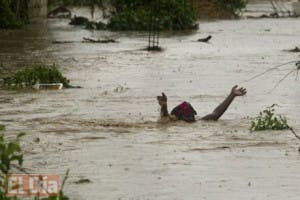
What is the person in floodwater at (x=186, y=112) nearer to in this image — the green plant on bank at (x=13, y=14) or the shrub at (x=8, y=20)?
the green plant on bank at (x=13, y=14)

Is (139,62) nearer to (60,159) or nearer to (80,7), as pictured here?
(60,159)

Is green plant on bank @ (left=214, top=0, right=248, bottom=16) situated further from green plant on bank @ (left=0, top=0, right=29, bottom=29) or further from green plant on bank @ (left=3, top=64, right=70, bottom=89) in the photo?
green plant on bank @ (left=3, top=64, right=70, bottom=89)

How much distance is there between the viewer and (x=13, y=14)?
3612 cm

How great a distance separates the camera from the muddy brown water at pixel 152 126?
1002 centimetres

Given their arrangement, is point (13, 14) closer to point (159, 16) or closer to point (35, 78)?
point (159, 16)

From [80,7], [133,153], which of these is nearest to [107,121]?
[133,153]

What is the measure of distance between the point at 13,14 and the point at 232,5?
50.3 feet

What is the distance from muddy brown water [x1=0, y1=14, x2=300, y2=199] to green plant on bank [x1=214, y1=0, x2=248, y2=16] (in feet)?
63.5

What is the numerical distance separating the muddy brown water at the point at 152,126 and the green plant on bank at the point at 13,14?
6003 millimetres

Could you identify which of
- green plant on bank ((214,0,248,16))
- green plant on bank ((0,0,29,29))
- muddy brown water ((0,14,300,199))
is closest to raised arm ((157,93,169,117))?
muddy brown water ((0,14,300,199))

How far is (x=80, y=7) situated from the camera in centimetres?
5553

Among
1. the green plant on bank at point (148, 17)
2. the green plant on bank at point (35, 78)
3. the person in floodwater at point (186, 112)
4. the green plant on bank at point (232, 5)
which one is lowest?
the green plant on bank at point (232, 5)

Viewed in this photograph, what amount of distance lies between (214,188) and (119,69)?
1340 cm

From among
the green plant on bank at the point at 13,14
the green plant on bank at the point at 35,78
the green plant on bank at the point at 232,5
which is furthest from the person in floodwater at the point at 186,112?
the green plant on bank at the point at 232,5
